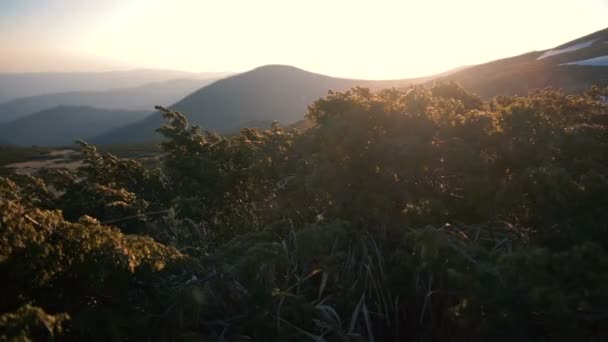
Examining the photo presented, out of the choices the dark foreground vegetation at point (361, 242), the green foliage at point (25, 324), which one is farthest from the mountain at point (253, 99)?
the green foliage at point (25, 324)

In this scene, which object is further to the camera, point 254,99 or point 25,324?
point 254,99

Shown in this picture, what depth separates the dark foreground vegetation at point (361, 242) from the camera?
9.59ft

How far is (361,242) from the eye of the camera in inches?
178

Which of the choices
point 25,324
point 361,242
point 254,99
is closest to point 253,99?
point 254,99

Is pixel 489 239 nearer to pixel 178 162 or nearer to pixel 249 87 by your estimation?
pixel 178 162

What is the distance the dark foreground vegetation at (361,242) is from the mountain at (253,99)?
115 meters

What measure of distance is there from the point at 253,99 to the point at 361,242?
444 ft

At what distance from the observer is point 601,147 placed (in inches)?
192

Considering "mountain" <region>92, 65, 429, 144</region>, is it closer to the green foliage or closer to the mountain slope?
the mountain slope

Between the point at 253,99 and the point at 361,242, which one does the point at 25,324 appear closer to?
the point at 361,242

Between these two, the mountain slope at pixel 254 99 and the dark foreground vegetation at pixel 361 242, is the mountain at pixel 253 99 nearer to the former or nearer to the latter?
the mountain slope at pixel 254 99

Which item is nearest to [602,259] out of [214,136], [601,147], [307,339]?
[307,339]

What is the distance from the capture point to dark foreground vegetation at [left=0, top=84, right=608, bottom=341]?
2.92 m

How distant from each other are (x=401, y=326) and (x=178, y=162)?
4.90m
